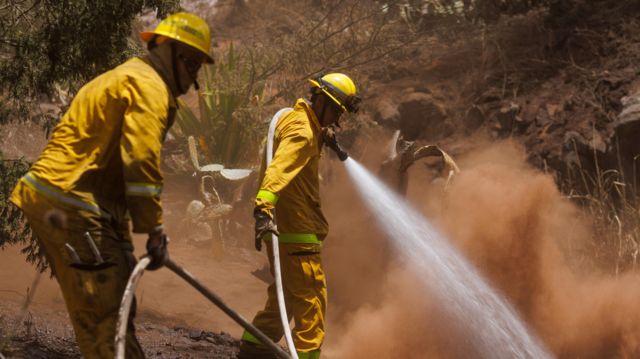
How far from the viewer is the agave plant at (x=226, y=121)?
10.5m

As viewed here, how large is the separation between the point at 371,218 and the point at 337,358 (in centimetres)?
167

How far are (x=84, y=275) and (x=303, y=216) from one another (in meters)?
2.00

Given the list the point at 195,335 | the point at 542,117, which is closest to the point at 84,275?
the point at 195,335

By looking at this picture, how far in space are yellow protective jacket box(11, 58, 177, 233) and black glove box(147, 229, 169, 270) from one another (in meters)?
0.04

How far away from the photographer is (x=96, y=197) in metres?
3.54

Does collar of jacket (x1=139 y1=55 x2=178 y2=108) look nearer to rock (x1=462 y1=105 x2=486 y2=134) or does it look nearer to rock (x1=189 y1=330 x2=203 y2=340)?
rock (x1=189 y1=330 x2=203 y2=340)

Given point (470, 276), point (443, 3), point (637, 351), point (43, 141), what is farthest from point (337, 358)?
point (443, 3)

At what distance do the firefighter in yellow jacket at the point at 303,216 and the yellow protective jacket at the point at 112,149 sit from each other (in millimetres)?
1457

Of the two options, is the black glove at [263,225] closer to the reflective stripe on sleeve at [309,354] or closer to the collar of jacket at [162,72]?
the reflective stripe on sleeve at [309,354]

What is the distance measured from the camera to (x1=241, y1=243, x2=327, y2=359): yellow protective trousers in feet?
16.6

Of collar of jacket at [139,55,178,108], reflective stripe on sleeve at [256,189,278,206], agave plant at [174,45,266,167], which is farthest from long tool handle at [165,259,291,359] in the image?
agave plant at [174,45,266,167]

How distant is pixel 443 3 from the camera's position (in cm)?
1295

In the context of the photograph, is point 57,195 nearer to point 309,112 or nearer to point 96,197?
point 96,197

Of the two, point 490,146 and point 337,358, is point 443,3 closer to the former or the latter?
point 490,146
